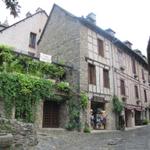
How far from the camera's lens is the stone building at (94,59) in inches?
618

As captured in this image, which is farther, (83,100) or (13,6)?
(83,100)

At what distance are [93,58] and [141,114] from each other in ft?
→ 29.2

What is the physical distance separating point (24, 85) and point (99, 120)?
5783 mm

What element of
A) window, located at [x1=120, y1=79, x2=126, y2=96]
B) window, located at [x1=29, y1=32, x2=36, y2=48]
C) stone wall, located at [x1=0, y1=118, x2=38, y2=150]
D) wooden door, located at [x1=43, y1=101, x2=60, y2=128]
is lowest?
stone wall, located at [x1=0, y1=118, x2=38, y2=150]

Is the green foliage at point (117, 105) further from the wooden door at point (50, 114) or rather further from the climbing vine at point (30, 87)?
the wooden door at point (50, 114)

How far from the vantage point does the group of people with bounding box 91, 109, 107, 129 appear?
15.4 metres

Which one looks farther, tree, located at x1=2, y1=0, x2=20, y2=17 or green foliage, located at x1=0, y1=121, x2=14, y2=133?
green foliage, located at x1=0, y1=121, x2=14, y2=133

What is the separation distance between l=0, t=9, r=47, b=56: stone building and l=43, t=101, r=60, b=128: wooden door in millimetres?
7956

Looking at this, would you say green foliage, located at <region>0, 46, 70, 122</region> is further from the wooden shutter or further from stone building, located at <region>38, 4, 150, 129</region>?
the wooden shutter

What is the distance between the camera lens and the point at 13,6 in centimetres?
384

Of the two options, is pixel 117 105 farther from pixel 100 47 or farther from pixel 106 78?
pixel 100 47

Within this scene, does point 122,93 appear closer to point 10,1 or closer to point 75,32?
point 75,32

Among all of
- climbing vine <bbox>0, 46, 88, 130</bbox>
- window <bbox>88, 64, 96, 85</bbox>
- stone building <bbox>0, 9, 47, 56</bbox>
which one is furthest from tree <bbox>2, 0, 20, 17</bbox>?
stone building <bbox>0, 9, 47, 56</bbox>

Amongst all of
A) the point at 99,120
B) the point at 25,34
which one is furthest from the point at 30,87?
the point at 25,34
